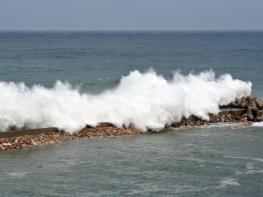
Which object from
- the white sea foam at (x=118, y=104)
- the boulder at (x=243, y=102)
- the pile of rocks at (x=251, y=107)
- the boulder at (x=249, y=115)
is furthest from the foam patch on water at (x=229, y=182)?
the boulder at (x=243, y=102)

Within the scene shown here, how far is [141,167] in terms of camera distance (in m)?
25.7

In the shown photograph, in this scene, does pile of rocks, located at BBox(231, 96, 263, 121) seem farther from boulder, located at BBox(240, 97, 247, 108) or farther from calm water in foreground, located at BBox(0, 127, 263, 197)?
calm water in foreground, located at BBox(0, 127, 263, 197)

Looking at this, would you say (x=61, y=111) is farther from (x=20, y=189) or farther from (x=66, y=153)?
(x=20, y=189)

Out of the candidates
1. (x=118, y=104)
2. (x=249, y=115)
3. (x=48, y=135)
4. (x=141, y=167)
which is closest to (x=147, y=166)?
(x=141, y=167)

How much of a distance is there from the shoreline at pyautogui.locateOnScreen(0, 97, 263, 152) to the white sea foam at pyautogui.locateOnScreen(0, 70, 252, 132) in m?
0.39

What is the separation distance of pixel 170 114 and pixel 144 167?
10.4 meters

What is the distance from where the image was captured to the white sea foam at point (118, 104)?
1259 inches

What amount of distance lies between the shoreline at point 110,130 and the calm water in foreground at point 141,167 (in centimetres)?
88

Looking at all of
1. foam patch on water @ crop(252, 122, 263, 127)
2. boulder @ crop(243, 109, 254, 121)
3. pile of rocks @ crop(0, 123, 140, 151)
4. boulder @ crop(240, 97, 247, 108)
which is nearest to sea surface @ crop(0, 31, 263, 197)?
pile of rocks @ crop(0, 123, 140, 151)

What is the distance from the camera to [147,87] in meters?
39.0

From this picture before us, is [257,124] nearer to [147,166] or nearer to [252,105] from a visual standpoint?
[252,105]

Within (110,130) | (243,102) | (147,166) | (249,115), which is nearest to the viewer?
(147,166)

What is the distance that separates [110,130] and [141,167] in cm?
745

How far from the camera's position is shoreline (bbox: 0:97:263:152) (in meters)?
29.6
